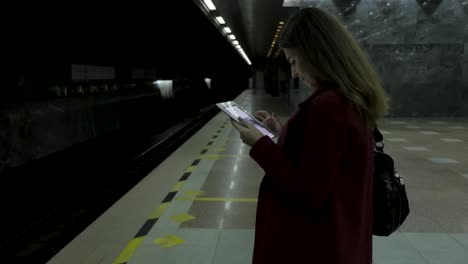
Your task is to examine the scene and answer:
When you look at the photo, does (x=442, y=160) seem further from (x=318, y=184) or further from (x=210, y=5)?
(x=210, y=5)

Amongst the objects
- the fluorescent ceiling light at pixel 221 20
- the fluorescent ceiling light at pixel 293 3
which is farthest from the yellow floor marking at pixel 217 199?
the fluorescent ceiling light at pixel 221 20

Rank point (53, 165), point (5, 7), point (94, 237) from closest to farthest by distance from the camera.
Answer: point (94, 237) < point (5, 7) < point (53, 165)

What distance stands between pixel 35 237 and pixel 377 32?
1148 cm

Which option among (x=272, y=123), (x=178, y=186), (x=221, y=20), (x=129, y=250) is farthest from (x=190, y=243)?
(x=221, y=20)

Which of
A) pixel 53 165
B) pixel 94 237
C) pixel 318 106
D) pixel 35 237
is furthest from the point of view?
pixel 53 165

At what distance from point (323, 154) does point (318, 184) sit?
8 cm

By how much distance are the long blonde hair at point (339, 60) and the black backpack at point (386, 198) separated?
9.5 inches

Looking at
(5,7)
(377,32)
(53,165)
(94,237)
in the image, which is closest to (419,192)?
(94,237)

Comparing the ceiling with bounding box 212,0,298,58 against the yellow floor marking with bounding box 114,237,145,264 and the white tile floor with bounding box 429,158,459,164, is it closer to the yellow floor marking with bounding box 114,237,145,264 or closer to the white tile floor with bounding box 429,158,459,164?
the white tile floor with bounding box 429,158,459,164

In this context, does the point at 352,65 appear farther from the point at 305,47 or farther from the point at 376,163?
the point at 376,163

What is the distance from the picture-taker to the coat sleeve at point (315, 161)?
1163 millimetres

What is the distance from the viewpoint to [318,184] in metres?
1.18

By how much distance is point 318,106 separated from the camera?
119 cm

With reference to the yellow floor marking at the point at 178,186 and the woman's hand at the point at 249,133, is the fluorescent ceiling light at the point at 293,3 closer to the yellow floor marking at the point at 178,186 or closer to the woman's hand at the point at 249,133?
the yellow floor marking at the point at 178,186
